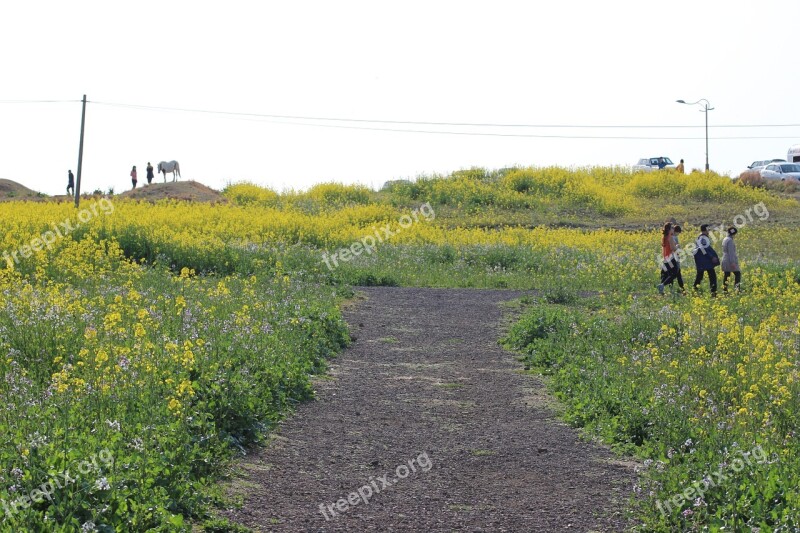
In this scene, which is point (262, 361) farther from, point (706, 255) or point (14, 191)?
point (14, 191)

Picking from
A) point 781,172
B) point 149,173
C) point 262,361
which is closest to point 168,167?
point 149,173

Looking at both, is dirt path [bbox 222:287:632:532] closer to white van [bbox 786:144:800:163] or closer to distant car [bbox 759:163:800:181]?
distant car [bbox 759:163:800:181]

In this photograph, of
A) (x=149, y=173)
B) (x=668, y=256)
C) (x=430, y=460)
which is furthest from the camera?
(x=149, y=173)

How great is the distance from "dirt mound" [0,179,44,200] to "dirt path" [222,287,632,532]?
3823cm

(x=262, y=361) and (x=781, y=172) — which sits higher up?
(x=781, y=172)

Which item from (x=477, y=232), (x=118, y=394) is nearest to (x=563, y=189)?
(x=477, y=232)

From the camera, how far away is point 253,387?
9938 mm

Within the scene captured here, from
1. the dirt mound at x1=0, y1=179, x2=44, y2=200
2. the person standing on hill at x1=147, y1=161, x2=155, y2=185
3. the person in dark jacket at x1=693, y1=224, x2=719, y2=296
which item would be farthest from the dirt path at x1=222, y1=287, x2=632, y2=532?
the person standing on hill at x1=147, y1=161, x2=155, y2=185

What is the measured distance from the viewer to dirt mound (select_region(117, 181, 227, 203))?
46375mm

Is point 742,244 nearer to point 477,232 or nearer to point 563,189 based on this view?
point 477,232

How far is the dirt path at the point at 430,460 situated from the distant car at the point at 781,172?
46.7 meters

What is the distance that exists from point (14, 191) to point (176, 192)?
9.35m

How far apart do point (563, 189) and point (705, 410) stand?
41.8 meters

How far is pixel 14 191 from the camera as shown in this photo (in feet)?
167
